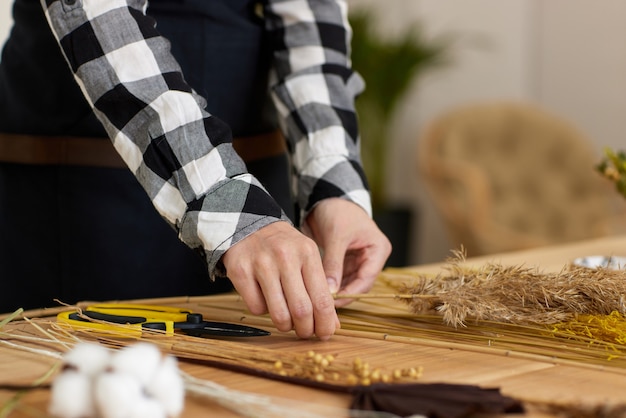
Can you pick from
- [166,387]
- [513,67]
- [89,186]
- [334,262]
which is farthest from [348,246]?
[513,67]

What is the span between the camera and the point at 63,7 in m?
0.95

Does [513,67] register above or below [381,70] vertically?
above

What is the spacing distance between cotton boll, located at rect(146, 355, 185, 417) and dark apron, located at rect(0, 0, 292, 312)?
2.41 feet

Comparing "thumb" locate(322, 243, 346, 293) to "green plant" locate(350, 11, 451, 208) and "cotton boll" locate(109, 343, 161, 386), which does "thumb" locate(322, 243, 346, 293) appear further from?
"green plant" locate(350, 11, 451, 208)

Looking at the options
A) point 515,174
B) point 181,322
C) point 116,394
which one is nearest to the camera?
point 116,394

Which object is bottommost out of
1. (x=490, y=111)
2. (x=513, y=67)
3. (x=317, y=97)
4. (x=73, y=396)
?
(x=73, y=396)

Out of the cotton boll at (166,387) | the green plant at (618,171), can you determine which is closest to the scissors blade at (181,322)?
the cotton boll at (166,387)

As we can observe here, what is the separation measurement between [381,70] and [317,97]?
2.40 meters

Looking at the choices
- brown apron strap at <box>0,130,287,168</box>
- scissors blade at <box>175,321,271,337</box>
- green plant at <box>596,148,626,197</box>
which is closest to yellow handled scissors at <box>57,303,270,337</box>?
scissors blade at <box>175,321,271,337</box>

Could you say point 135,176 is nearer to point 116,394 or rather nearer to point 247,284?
point 247,284

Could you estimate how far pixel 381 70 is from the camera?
3.55 metres

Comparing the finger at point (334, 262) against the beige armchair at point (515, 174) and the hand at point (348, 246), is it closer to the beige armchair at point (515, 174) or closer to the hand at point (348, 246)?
the hand at point (348, 246)

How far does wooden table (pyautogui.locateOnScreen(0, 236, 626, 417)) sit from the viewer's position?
64 centimetres

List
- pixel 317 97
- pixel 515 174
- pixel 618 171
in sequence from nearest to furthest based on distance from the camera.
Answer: pixel 317 97 < pixel 618 171 < pixel 515 174
